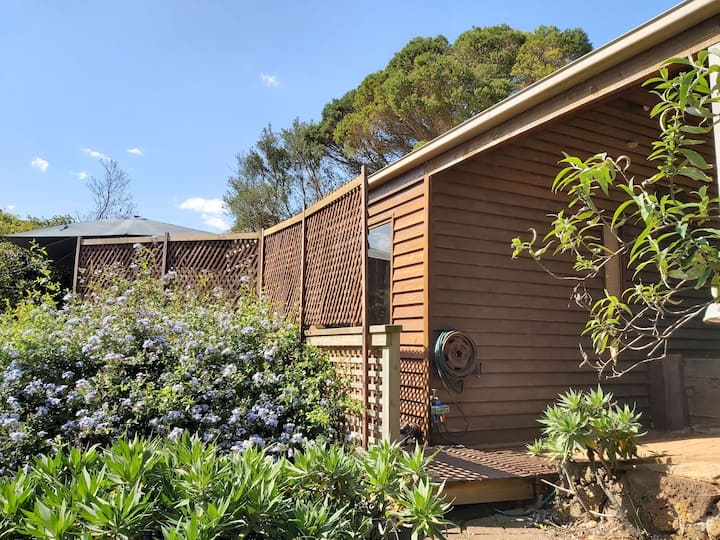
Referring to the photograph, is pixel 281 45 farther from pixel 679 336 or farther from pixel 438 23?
pixel 679 336

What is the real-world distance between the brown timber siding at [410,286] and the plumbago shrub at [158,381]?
1.02 meters

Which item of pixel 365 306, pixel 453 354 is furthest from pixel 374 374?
pixel 453 354

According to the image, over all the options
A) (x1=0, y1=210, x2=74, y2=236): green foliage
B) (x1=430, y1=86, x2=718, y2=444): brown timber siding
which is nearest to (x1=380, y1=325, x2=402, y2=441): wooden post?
(x1=430, y1=86, x2=718, y2=444): brown timber siding

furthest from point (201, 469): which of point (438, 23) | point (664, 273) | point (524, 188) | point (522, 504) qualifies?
point (438, 23)

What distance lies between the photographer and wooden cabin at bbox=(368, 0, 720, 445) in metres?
4.99

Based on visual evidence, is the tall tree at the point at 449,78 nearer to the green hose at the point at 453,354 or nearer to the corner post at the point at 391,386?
the green hose at the point at 453,354

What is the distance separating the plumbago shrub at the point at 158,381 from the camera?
3.58 m

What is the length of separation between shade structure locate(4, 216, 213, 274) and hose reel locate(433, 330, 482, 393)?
14.8ft

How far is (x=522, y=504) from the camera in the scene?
3.90 m

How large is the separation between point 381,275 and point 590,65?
320 centimetres

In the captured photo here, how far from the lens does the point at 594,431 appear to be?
3.30m

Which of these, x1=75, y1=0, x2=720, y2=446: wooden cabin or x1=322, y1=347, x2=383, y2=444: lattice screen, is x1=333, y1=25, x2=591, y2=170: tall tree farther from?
x1=322, y1=347, x2=383, y2=444: lattice screen

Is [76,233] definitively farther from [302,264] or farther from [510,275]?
[510,275]

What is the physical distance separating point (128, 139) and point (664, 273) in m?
19.4
